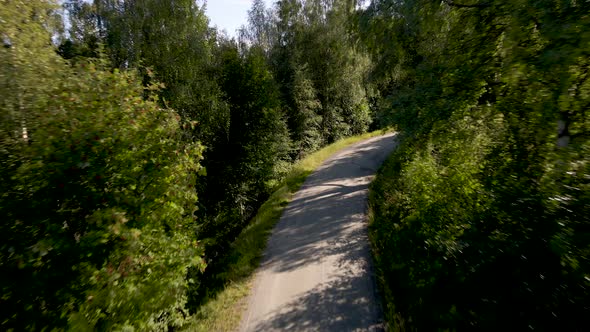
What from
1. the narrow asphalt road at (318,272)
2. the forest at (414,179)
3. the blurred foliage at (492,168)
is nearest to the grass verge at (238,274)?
the narrow asphalt road at (318,272)

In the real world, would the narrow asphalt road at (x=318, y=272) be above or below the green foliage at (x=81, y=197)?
below

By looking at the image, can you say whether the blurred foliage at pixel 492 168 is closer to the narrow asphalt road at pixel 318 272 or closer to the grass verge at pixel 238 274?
the narrow asphalt road at pixel 318 272

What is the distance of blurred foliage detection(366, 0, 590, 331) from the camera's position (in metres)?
3.55

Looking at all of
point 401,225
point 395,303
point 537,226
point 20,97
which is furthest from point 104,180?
point 401,225

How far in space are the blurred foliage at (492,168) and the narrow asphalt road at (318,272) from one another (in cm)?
63

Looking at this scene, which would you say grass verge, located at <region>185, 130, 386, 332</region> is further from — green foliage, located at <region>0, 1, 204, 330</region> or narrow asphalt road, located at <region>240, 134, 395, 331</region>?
green foliage, located at <region>0, 1, 204, 330</region>

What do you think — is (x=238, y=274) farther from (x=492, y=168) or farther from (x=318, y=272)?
(x=492, y=168)

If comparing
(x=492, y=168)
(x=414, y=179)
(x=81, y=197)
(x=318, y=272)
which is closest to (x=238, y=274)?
(x=318, y=272)

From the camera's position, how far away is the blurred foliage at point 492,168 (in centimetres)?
355

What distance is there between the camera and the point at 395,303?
273 inches

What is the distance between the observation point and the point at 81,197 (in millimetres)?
4219

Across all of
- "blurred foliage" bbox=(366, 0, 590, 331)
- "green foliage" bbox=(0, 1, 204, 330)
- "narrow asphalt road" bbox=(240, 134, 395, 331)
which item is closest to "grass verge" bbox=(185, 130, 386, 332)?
"narrow asphalt road" bbox=(240, 134, 395, 331)

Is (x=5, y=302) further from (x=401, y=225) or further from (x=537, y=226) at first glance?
(x=401, y=225)

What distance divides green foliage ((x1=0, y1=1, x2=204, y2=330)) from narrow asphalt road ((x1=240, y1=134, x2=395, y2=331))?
262 cm
